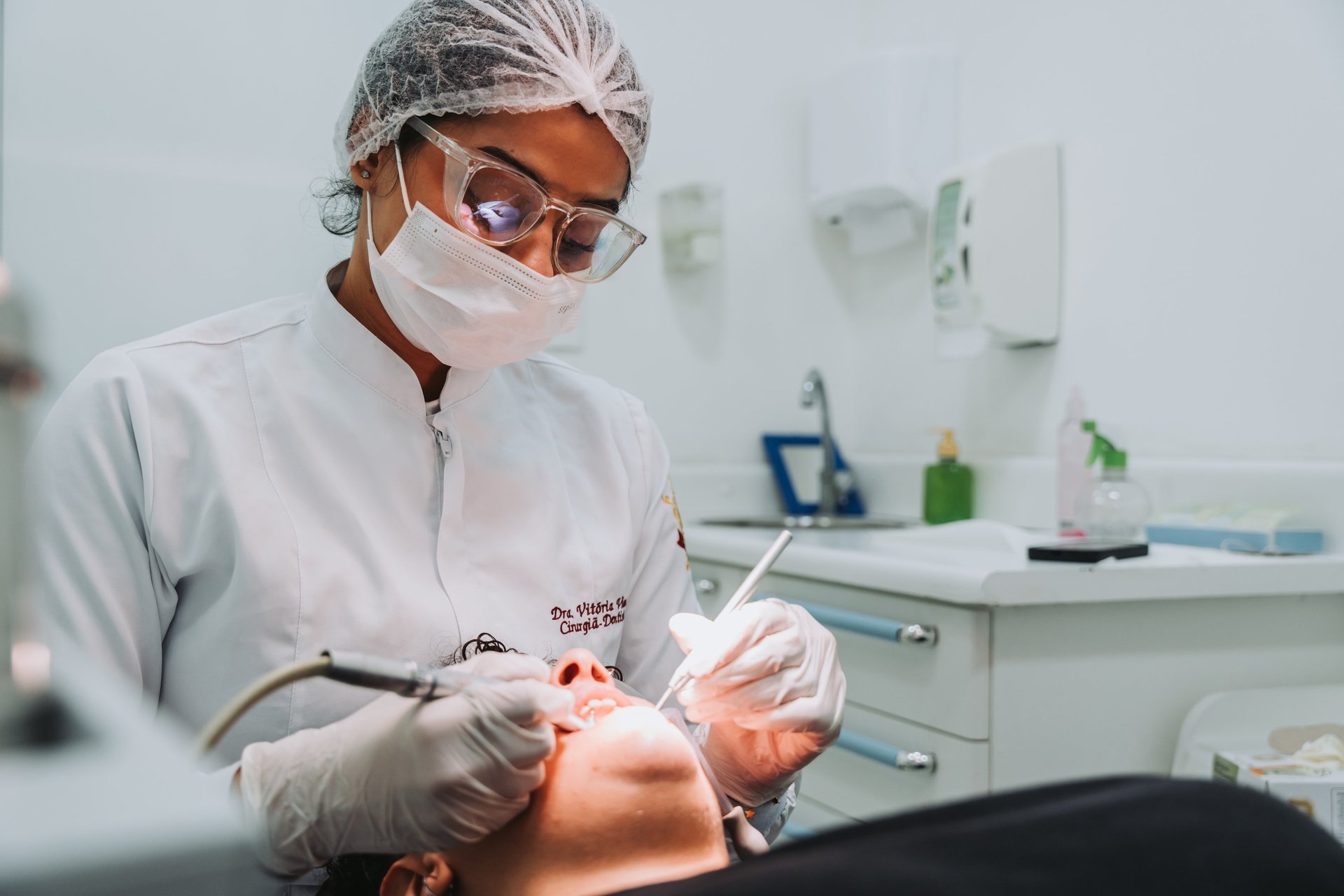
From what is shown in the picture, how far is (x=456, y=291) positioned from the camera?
1.17 metres

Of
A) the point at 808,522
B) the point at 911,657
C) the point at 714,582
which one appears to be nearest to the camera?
the point at 911,657

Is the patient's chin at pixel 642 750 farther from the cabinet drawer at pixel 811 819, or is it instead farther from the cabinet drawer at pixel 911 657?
the cabinet drawer at pixel 811 819

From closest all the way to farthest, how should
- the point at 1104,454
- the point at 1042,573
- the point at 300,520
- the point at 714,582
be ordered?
1. the point at 300,520
2. the point at 1042,573
3. the point at 1104,454
4. the point at 714,582

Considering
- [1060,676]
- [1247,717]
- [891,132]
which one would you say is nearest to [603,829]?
[1060,676]

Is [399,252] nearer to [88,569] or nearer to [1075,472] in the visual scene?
[88,569]

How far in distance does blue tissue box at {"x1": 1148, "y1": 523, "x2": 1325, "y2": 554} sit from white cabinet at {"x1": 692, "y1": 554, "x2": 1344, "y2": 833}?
0.31ft

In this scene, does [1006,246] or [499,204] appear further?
[1006,246]

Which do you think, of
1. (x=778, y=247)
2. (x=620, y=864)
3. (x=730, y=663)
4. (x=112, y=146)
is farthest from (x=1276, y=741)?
(x=112, y=146)

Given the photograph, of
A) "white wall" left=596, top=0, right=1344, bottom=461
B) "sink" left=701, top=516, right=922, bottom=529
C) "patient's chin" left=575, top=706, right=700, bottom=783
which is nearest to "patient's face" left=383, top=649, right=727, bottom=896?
"patient's chin" left=575, top=706, right=700, bottom=783

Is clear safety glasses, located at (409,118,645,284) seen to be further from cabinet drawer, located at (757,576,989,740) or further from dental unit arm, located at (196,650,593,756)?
cabinet drawer, located at (757,576,989,740)

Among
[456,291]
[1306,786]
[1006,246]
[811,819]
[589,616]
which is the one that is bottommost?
[811,819]

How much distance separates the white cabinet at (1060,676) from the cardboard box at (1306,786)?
23 centimetres

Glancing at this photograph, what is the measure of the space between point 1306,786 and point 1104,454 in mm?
750

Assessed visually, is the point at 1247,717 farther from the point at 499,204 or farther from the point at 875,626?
the point at 499,204
